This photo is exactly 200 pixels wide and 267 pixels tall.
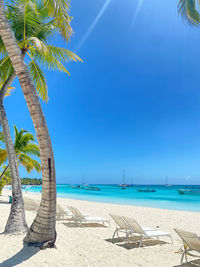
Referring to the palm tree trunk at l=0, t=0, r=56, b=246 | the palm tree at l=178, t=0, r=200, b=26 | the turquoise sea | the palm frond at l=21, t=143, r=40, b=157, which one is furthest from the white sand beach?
the turquoise sea

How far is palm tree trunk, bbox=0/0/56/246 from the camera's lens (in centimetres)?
473

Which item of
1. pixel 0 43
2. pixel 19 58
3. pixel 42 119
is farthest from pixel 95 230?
pixel 0 43

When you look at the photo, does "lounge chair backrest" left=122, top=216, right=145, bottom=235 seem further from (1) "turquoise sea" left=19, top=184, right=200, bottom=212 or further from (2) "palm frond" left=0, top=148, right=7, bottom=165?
(1) "turquoise sea" left=19, top=184, right=200, bottom=212

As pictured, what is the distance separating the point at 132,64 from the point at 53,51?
1107 inches

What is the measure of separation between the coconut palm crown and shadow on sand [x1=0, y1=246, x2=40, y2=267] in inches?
201

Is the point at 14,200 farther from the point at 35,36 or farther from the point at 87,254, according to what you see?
the point at 35,36

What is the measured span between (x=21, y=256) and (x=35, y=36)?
645 centimetres

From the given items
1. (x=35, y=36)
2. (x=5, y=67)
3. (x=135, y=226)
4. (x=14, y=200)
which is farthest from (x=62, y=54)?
(x=135, y=226)

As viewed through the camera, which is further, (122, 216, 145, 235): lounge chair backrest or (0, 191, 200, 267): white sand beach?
(122, 216, 145, 235): lounge chair backrest

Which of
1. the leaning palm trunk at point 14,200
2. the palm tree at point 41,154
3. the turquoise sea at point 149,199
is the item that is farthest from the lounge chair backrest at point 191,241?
the turquoise sea at point 149,199

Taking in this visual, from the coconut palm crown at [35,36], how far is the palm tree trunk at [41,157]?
2.11m

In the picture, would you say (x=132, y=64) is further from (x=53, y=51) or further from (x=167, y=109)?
(x=53, y=51)

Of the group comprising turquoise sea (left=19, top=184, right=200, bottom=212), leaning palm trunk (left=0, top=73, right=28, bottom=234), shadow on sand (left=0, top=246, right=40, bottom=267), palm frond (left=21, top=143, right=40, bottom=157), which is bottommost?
turquoise sea (left=19, top=184, right=200, bottom=212)

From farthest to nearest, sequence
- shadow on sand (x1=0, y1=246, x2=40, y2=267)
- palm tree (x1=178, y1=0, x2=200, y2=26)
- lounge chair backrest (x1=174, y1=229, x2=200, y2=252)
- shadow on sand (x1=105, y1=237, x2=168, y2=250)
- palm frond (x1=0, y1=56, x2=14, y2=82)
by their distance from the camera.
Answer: palm frond (x1=0, y1=56, x2=14, y2=82)
palm tree (x1=178, y1=0, x2=200, y2=26)
shadow on sand (x1=105, y1=237, x2=168, y2=250)
lounge chair backrest (x1=174, y1=229, x2=200, y2=252)
shadow on sand (x1=0, y1=246, x2=40, y2=267)
